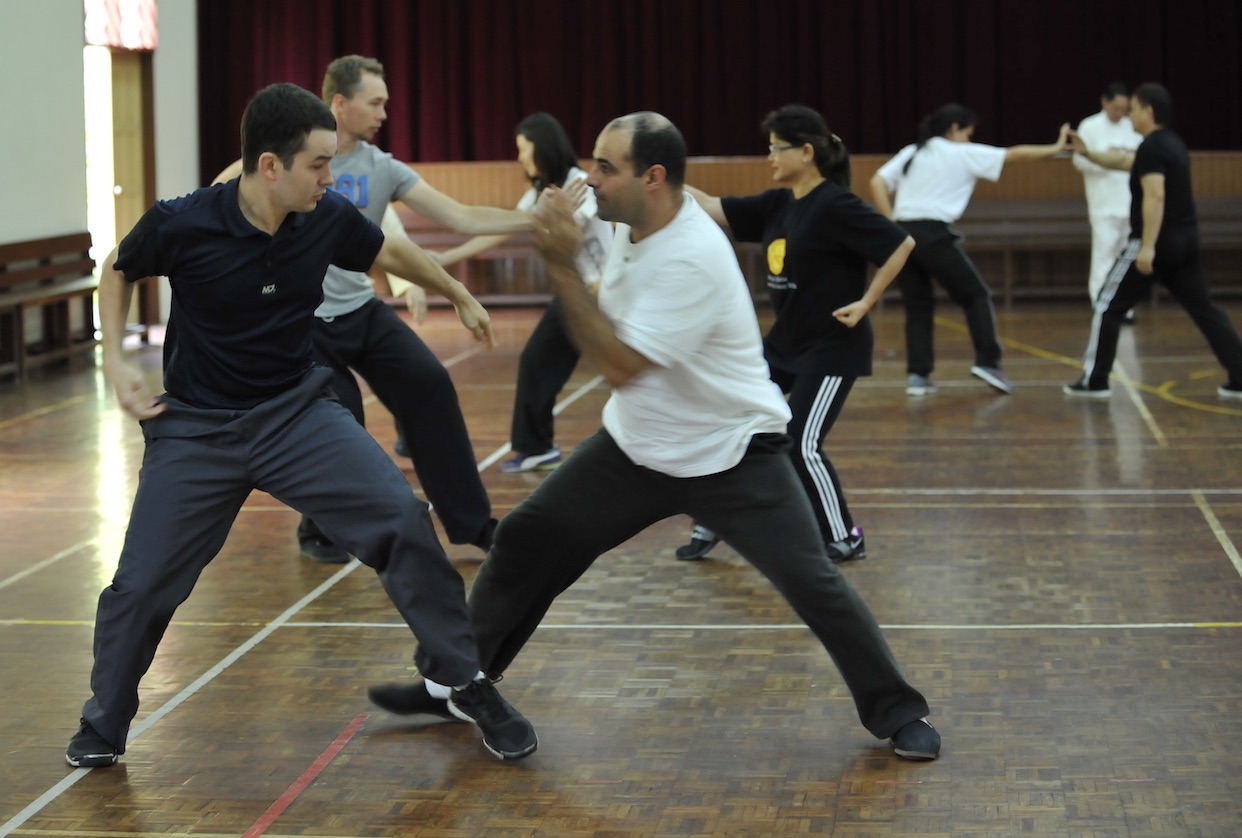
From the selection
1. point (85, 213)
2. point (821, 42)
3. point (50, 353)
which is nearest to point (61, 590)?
point (50, 353)

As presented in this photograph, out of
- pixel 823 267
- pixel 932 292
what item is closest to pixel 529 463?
pixel 823 267

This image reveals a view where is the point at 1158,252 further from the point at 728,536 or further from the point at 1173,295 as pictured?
the point at 728,536

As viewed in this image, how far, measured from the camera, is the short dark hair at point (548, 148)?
7203 mm

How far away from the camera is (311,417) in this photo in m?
3.96

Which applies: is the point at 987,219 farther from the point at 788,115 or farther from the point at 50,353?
the point at 788,115

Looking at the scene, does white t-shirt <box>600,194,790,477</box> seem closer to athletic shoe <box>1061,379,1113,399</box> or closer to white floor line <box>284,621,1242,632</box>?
white floor line <box>284,621,1242,632</box>

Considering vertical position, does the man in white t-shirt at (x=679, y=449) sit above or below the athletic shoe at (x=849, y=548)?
above

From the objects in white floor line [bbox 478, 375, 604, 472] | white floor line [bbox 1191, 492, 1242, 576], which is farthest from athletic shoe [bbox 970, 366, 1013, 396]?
white floor line [bbox 1191, 492, 1242, 576]

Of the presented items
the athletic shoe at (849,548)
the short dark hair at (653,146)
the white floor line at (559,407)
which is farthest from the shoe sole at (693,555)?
the short dark hair at (653,146)

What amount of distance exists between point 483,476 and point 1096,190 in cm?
711

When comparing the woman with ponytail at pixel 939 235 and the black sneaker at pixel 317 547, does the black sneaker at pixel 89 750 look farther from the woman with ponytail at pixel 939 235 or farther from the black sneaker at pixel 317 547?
the woman with ponytail at pixel 939 235

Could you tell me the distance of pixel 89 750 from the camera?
3.88m

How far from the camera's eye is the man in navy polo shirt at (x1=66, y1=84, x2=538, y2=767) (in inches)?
149

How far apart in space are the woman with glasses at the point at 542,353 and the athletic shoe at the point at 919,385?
9.29ft
